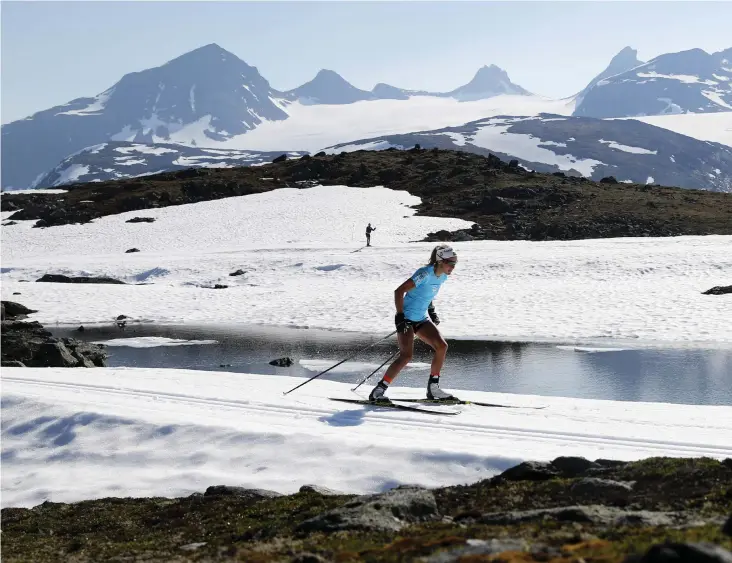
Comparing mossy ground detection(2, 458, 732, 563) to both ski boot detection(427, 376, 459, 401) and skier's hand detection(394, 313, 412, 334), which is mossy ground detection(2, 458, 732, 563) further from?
ski boot detection(427, 376, 459, 401)

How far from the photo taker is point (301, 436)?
10.1 metres

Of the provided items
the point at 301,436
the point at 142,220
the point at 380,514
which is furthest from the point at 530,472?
the point at 142,220

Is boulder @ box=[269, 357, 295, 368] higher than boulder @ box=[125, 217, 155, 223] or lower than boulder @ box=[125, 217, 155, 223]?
lower

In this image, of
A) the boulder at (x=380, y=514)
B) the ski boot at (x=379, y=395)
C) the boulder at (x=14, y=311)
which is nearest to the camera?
the boulder at (x=380, y=514)

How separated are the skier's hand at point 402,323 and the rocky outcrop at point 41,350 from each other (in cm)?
1140

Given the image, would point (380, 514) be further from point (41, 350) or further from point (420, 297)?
point (41, 350)

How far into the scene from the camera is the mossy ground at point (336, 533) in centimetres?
504

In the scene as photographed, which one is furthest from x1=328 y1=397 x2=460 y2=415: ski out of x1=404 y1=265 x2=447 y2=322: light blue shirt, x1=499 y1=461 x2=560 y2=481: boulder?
x1=499 y1=461 x2=560 y2=481: boulder

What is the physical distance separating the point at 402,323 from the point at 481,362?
30.4 ft

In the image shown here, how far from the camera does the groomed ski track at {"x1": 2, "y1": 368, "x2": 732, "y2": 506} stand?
354 inches

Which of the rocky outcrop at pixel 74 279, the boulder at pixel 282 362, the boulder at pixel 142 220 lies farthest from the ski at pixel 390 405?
the boulder at pixel 142 220

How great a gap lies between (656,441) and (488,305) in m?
21.4

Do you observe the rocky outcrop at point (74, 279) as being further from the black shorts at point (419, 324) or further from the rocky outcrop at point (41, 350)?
the black shorts at point (419, 324)

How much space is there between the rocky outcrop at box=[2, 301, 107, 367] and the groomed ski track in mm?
6626
